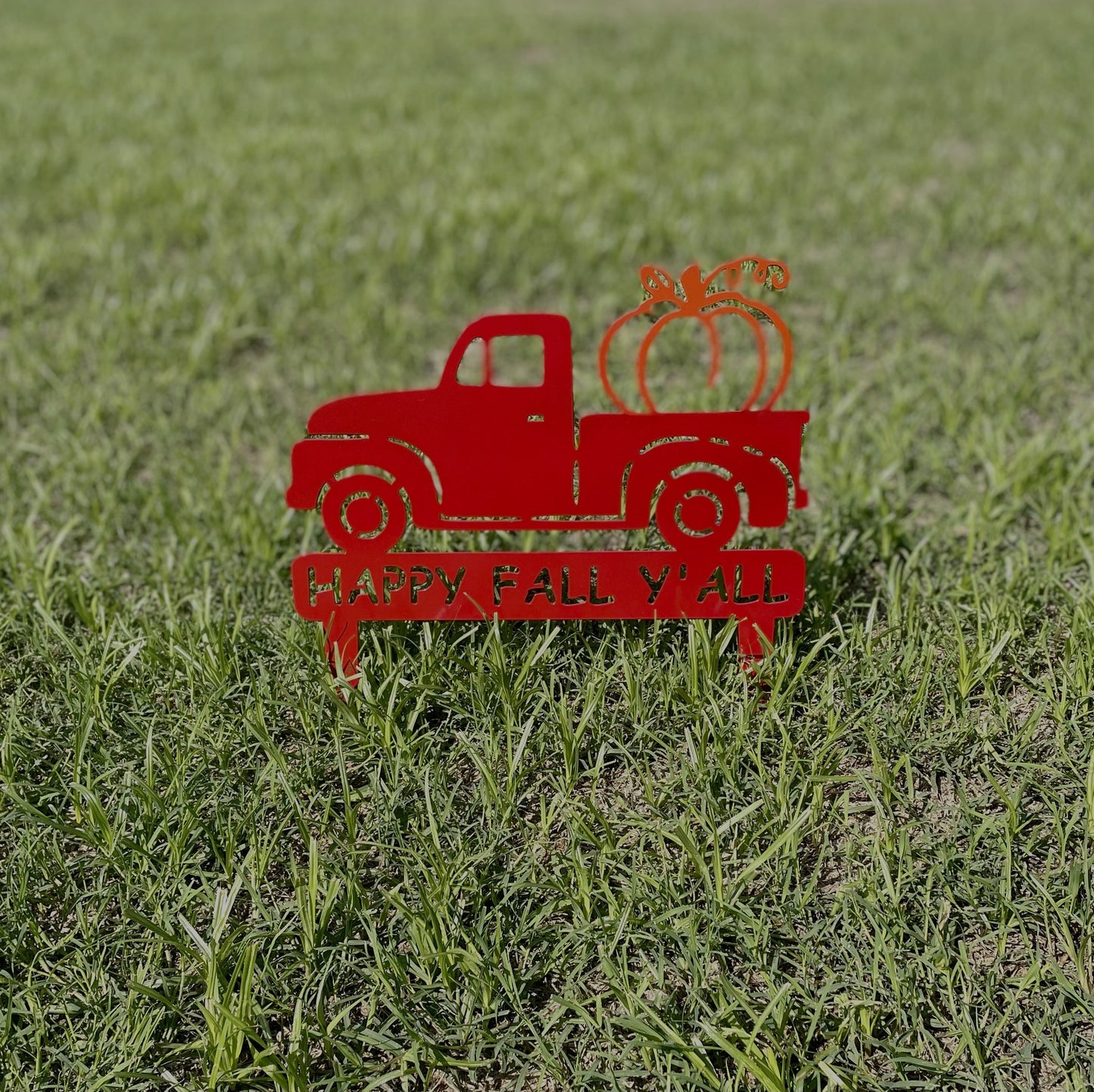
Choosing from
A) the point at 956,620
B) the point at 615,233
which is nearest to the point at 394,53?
the point at 615,233

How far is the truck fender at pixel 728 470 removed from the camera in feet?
7.22

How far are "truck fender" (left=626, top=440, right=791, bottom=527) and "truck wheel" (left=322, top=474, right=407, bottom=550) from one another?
48 centimetres

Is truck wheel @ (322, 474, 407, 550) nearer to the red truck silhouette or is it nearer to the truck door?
the red truck silhouette

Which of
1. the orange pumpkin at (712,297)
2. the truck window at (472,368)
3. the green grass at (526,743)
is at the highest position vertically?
the orange pumpkin at (712,297)

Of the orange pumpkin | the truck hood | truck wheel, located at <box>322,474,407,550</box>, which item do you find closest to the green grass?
truck wheel, located at <box>322,474,407,550</box>

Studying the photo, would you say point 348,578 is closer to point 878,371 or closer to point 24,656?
point 24,656

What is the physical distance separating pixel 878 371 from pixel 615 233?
168 centimetres

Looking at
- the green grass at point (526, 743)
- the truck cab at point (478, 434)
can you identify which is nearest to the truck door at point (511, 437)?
the truck cab at point (478, 434)

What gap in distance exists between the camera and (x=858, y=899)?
72.9 inches

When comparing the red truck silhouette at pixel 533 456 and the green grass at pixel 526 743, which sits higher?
the red truck silhouette at pixel 533 456

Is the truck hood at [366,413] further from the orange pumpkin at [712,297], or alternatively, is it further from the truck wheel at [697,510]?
the truck wheel at [697,510]

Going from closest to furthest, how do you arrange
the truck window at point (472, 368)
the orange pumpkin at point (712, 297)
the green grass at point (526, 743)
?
the green grass at point (526, 743), the orange pumpkin at point (712, 297), the truck window at point (472, 368)

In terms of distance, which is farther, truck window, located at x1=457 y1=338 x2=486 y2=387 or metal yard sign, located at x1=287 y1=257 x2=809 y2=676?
truck window, located at x1=457 y1=338 x2=486 y2=387

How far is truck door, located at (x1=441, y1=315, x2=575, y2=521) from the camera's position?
7.20 feet
